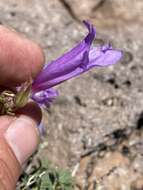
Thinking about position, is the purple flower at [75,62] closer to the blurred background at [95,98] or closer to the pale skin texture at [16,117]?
the pale skin texture at [16,117]

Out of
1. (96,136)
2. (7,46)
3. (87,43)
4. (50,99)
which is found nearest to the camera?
(87,43)

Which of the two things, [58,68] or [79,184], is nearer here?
[58,68]

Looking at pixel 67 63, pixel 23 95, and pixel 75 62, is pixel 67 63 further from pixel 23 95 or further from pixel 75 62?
pixel 23 95

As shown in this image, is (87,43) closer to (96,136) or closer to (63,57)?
(63,57)

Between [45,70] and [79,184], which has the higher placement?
[45,70]

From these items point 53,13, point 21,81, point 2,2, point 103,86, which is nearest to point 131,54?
point 103,86

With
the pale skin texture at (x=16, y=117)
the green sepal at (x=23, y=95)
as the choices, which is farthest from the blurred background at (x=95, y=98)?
the green sepal at (x=23, y=95)

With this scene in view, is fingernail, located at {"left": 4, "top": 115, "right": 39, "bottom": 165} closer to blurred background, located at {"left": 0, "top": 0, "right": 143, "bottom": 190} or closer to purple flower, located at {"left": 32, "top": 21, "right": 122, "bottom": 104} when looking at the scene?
purple flower, located at {"left": 32, "top": 21, "right": 122, "bottom": 104}

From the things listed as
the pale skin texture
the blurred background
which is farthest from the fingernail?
the blurred background
